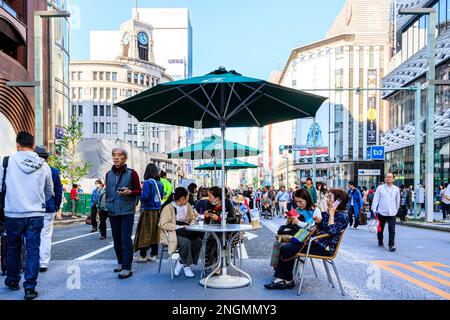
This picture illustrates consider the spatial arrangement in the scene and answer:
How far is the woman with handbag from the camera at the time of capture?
770 cm

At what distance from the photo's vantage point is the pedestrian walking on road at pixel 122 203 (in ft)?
20.7

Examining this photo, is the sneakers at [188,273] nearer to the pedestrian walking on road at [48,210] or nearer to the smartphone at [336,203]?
the pedestrian walking on road at [48,210]

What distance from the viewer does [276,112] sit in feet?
23.6

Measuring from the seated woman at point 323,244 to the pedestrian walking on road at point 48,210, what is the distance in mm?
3470

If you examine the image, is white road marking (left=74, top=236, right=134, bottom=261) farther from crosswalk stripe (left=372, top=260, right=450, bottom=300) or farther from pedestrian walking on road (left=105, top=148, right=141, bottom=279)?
crosswalk stripe (left=372, top=260, right=450, bottom=300)

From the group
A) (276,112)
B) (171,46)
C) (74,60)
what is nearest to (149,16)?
(171,46)

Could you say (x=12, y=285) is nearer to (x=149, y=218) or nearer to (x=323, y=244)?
(x=149, y=218)

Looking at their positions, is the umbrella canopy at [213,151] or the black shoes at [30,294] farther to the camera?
the umbrella canopy at [213,151]

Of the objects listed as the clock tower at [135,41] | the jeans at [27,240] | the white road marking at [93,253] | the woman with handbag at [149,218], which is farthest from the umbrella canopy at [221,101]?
the clock tower at [135,41]

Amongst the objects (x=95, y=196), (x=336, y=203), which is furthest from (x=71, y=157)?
(x=336, y=203)

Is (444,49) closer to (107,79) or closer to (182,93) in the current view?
(182,93)

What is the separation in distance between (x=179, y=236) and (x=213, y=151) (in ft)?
27.1

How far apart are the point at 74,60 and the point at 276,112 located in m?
92.2

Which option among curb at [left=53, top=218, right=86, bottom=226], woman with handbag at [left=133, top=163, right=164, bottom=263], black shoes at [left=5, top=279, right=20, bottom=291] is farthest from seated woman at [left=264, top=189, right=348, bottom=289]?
curb at [left=53, top=218, right=86, bottom=226]
